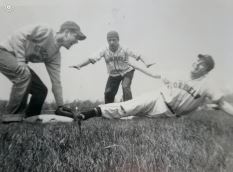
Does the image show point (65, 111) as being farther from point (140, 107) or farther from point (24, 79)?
point (140, 107)

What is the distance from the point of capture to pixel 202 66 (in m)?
2.69

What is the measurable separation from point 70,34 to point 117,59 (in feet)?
1.16

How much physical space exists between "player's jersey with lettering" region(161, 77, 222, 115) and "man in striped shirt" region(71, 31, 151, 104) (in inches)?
9.3

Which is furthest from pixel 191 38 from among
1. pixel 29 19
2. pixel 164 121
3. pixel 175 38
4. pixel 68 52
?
pixel 29 19

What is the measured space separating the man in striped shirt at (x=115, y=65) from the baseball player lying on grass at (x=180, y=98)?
0.07m

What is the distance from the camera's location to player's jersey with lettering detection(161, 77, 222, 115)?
2.70 metres

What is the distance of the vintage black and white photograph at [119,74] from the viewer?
2.60 m

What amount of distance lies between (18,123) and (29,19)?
68 centimetres

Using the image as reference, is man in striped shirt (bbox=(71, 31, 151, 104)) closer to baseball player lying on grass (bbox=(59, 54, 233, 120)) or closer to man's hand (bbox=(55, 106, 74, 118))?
baseball player lying on grass (bbox=(59, 54, 233, 120))

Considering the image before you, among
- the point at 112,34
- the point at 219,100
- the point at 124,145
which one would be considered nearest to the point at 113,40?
the point at 112,34

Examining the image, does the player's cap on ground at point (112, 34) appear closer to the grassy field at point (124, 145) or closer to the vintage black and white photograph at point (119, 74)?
the vintage black and white photograph at point (119, 74)

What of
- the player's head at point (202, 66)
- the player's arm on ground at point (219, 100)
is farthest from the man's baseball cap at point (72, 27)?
the player's arm on ground at point (219, 100)

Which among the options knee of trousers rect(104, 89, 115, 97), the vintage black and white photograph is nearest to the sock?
the vintage black and white photograph

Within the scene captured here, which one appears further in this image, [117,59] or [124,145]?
[117,59]
